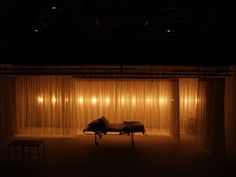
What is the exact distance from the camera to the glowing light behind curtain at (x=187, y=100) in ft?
36.3

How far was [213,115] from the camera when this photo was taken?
25.8 feet

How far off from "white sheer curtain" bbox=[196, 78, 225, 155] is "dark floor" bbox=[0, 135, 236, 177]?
357 millimetres

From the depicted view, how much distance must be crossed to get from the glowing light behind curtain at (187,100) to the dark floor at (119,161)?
1801 millimetres

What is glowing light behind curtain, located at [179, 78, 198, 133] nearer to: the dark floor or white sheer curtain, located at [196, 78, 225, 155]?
the dark floor

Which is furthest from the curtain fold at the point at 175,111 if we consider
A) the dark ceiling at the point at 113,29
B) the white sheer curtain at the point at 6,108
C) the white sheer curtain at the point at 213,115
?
the white sheer curtain at the point at 6,108

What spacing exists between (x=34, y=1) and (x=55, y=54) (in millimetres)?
3131

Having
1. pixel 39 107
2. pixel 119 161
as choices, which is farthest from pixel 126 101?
pixel 119 161

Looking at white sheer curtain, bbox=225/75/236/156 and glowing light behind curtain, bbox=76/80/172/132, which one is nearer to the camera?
white sheer curtain, bbox=225/75/236/156

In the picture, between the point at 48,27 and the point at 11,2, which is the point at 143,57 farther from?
the point at 11,2

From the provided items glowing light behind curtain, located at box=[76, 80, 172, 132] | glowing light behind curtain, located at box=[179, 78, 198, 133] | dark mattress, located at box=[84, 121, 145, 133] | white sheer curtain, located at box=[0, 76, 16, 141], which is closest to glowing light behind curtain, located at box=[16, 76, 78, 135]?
white sheer curtain, located at box=[0, 76, 16, 141]

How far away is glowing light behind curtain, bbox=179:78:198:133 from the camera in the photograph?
1105 centimetres

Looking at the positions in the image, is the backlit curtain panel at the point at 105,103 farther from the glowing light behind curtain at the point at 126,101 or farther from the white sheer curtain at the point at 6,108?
the white sheer curtain at the point at 6,108

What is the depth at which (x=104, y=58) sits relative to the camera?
8.88 metres

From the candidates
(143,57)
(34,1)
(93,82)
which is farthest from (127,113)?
(34,1)
